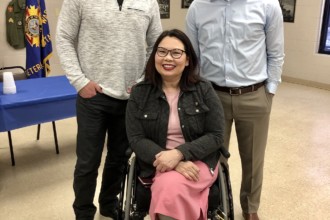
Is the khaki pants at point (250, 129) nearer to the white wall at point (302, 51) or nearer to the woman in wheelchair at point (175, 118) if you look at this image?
the woman in wheelchair at point (175, 118)

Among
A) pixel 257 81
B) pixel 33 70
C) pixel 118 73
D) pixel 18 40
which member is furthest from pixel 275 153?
pixel 18 40

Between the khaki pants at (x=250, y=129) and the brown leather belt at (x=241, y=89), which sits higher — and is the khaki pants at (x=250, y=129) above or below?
below

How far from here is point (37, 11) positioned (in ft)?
14.4

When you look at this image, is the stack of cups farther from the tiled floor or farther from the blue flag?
the blue flag

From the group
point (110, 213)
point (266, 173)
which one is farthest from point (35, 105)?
point (266, 173)

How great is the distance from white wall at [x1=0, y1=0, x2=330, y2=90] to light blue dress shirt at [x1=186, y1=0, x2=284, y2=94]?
3.62m

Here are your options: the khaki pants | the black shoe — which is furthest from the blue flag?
the khaki pants

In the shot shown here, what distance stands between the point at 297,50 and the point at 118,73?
4613mm

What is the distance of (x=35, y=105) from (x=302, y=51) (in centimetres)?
447

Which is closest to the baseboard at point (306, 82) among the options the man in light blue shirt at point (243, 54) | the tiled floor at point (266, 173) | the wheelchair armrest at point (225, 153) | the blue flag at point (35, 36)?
the tiled floor at point (266, 173)

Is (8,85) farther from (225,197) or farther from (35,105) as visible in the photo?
(225,197)

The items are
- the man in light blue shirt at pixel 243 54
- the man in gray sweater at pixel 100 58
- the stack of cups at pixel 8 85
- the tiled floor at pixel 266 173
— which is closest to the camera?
the man in gray sweater at pixel 100 58

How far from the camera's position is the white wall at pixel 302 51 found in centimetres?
496

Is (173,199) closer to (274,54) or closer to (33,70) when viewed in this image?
(274,54)
